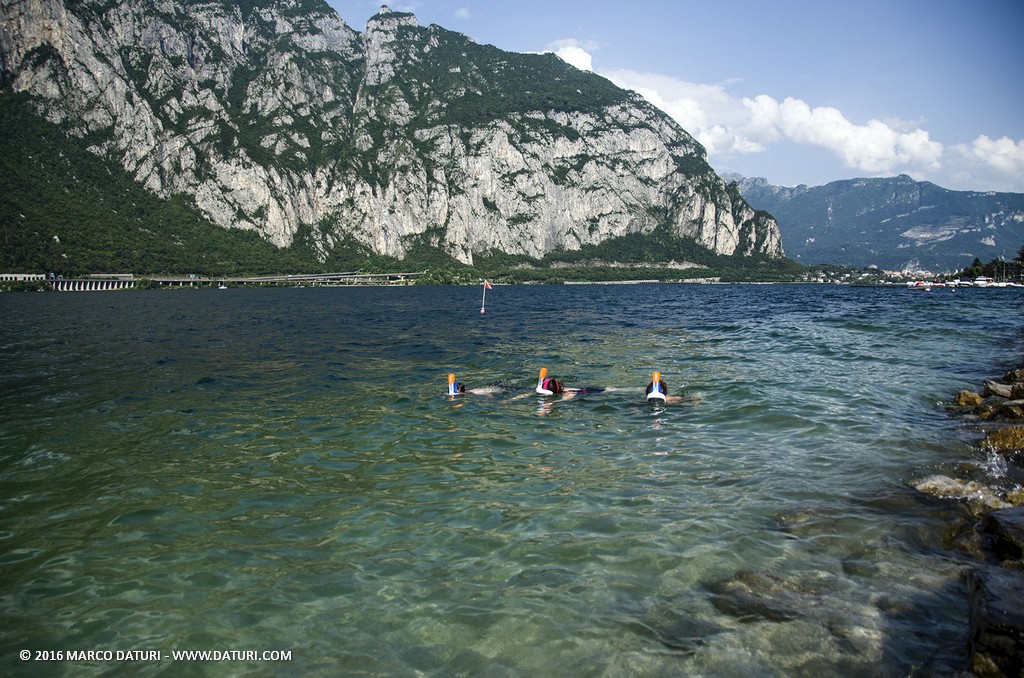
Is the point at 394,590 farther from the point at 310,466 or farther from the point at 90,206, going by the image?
the point at 90,206

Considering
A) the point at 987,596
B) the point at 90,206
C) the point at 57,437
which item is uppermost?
the point at 90,206

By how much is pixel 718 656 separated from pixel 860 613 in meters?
2.16

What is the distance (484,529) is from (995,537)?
7.91 metres

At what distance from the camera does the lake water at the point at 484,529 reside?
6449 millimetres

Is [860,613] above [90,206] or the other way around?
the other way around

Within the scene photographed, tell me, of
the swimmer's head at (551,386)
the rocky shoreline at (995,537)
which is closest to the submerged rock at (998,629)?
the rocky shoreline at (995,537)

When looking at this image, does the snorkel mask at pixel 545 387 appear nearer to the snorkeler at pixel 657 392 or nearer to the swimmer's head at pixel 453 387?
the swimmer's head at pixel 453 387

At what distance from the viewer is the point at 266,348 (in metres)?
35.7

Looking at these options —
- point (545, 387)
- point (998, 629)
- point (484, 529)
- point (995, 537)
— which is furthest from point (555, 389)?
point (998, 629)

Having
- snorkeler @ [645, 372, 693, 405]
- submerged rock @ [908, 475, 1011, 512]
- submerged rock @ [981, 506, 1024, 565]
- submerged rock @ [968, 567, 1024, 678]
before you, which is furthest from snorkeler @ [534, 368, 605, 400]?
submerged rock @ [968, 567, 1024, 678]

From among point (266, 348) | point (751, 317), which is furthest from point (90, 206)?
point (751, 317)

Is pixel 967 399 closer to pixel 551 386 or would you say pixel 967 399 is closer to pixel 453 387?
pixel 551 386

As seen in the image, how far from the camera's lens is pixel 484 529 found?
9.54 meters

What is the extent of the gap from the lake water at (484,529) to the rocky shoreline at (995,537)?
1.51 feet
